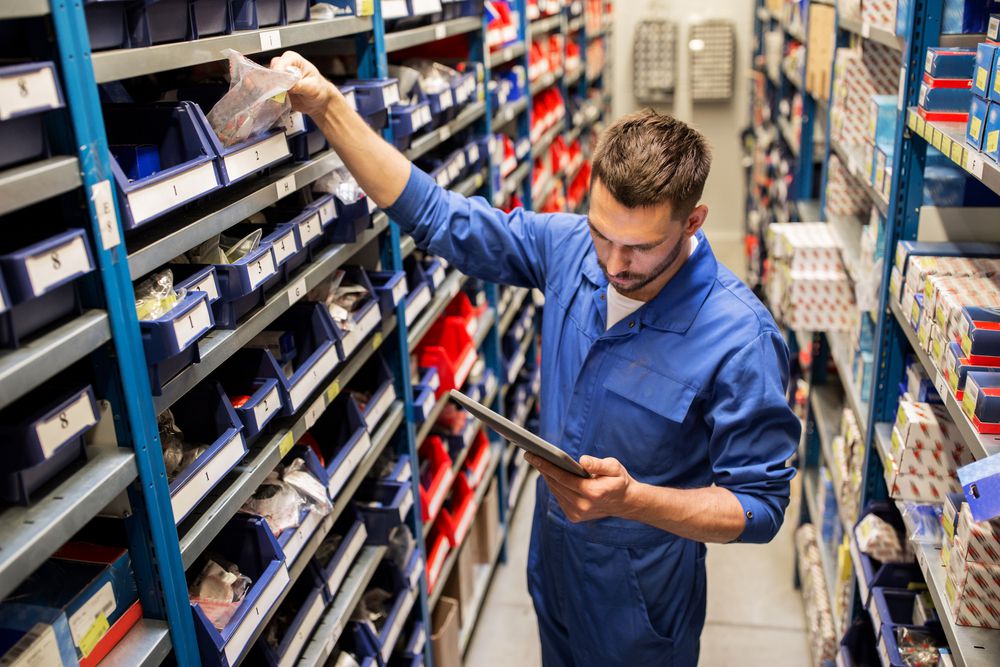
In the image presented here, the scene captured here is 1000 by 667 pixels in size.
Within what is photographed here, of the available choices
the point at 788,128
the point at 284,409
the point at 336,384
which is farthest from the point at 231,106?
the point at 788,128

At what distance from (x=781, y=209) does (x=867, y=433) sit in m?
3.15

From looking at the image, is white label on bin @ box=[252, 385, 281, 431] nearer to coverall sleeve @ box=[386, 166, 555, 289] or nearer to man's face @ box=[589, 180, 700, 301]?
coverall sleeve @ box=[386, 166, 555, 289]

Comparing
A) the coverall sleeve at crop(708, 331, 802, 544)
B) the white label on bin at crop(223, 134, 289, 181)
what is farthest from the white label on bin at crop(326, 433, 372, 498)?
the coverall sleeve at crop(708, 331, 802, 544)

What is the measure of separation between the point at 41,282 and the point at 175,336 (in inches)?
10.1

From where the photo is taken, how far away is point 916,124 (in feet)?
7.08

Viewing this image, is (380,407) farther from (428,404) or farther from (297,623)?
(297,623)

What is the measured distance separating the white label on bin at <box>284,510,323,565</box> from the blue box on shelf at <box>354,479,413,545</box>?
459mm

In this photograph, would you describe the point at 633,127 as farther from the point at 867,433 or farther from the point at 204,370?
the point at 867,433

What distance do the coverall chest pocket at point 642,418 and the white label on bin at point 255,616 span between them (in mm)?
752

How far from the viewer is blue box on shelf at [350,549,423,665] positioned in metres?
2.33

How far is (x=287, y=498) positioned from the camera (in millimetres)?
1908

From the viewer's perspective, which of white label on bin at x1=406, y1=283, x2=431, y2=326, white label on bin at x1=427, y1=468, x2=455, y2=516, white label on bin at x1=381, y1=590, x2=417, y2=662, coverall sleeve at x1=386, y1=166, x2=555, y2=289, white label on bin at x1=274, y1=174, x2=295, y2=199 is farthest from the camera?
white label on bin at x1=427, y1=468, x2=455, y2=516

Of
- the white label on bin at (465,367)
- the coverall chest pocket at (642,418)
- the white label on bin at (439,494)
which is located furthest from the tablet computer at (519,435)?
the white label on bin at (465,367)

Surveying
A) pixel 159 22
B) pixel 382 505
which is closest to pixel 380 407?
pixel 382 505
